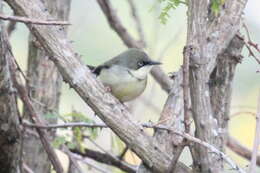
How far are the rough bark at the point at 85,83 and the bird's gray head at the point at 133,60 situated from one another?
1.52 meters

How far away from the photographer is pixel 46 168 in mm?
4660

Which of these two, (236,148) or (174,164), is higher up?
(174,164)

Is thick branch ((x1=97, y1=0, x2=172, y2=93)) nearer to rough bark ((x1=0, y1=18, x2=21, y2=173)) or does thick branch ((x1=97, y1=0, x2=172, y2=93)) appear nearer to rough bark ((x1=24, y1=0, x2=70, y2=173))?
rough bark ((x1=24, y1=0, x2=70, y2=173))

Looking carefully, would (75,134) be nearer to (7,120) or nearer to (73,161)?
(73,161)

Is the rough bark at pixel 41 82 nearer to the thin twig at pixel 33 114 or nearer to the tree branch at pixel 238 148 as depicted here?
the thin twig at pixel 33 114

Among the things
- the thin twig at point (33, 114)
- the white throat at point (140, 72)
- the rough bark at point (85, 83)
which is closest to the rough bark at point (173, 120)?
the rough bark at point (85, 83)

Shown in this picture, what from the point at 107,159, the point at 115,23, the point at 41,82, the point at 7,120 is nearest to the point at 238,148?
the point at 107,159

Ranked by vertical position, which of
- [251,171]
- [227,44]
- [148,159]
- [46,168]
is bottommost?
[46,168]

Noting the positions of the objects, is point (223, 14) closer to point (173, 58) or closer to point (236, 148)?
point (236, 148)

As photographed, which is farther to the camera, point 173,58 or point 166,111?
point 173,58

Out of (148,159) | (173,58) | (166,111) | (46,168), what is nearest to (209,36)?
(166,111)

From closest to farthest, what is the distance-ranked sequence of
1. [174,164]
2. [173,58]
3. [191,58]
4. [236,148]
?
1. [191,58]
2. [174,164]
3. [236,148]
4. [173,58]

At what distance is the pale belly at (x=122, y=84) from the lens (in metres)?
4.08

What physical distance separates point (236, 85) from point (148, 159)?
5.78 metres
